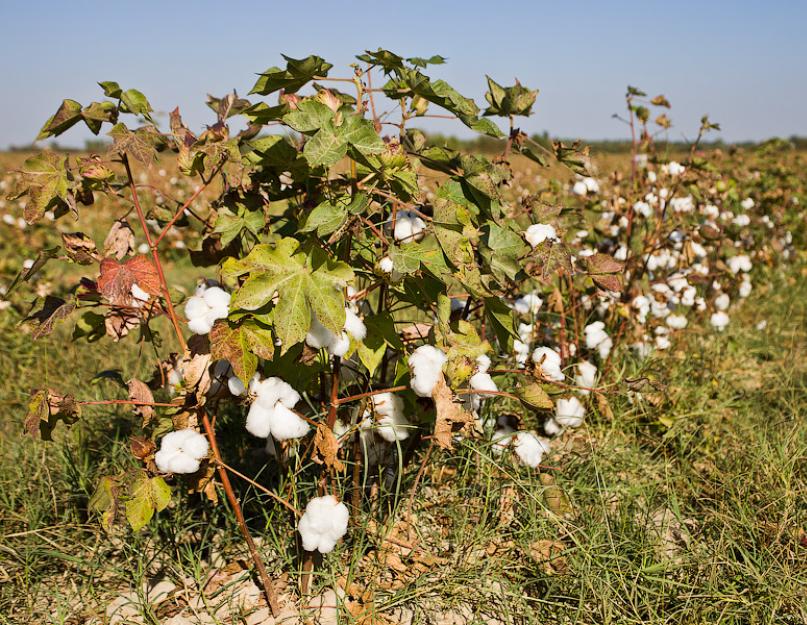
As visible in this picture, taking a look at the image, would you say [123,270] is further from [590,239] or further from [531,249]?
[590,239]

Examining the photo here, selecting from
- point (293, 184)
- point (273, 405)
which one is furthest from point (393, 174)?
point (273, 405)

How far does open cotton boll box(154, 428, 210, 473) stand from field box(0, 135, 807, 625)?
9.6 inches

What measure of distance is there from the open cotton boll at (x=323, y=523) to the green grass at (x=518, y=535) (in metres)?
0.28

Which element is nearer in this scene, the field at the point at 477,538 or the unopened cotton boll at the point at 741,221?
the field at the point at 477,538

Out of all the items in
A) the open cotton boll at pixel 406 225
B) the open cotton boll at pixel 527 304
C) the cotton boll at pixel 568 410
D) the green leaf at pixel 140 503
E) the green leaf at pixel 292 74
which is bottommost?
the cotton boll at pixel 568 410

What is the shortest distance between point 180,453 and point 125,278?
0.40m

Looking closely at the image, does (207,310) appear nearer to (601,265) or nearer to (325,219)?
(325,219)

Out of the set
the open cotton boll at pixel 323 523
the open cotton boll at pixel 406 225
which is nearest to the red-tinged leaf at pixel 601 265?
the open cotton boll at pixel 406 225

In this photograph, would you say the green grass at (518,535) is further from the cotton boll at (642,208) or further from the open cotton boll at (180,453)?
the cotton boll at (642,208)

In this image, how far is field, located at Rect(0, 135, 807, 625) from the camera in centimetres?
167

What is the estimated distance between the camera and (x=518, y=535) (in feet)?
6.22

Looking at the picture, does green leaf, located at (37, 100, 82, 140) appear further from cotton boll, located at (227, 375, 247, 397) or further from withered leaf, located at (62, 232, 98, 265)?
cotton boll, located at (227, 375, 247, 397)

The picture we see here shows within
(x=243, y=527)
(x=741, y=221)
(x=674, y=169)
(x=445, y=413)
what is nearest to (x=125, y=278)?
(x=243, y=527)

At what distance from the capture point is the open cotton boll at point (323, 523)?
1.43 m
